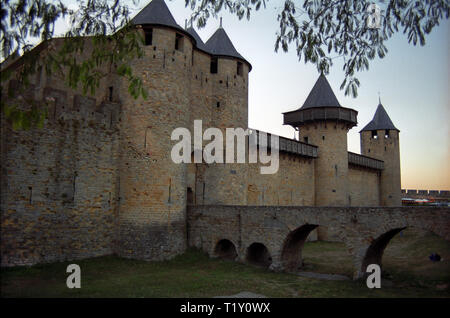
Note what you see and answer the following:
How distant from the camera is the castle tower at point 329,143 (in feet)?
→ 88.5

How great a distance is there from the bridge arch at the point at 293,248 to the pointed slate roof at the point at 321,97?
1451cm

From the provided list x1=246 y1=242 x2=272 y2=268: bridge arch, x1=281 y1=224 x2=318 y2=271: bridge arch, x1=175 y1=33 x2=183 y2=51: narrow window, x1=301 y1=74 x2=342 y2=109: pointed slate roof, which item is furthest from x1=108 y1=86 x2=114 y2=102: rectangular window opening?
x1=301 y1=74 x2=342 y2=109: pointed slate roof

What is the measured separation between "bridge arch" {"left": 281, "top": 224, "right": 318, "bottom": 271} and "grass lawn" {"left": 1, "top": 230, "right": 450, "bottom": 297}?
26.5 inches

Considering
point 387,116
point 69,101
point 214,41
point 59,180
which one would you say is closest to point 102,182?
point 59,180

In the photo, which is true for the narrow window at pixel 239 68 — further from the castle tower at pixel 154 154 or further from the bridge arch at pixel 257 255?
the bridge arch at pixel 257 255

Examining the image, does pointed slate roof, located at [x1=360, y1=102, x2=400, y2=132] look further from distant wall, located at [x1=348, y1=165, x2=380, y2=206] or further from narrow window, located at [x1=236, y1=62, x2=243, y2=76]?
narrow window, located at [x1=236, y1=62, x2=243, y2=76]

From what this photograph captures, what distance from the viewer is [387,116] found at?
36.7m

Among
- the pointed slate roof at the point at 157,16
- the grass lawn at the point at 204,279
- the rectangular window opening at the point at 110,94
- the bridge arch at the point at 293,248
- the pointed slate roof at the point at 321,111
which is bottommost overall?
the grass lawn at the point at 204,279

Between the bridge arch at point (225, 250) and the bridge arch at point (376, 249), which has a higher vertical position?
the bridge arch at point (376, 249)

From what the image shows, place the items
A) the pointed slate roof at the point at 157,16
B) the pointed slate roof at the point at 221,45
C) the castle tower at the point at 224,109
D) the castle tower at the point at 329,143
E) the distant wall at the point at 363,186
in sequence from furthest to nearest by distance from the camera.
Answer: the distant wall at the point at 363,186 < the castle tower at the point at 329,143 < the pointed slate roof at the point at 221,45 < the castle tower at the point at 224,109 < the pointed slate roof at the point at 157,16

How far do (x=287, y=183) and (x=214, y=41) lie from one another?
35.1 ft

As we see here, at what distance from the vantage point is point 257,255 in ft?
56.4

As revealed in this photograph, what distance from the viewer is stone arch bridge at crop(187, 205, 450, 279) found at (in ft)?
40.5

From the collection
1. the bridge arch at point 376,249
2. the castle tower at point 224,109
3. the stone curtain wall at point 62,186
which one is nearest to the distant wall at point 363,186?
the castle tower at point 224,109
